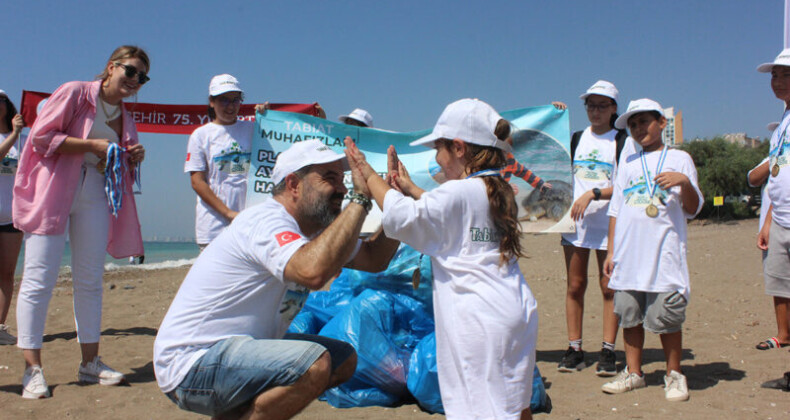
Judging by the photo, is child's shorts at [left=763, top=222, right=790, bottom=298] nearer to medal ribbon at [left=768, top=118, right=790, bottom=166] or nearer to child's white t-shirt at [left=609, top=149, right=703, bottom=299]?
medal ribbon at [left=768, top=118, right=790, bottom=166]

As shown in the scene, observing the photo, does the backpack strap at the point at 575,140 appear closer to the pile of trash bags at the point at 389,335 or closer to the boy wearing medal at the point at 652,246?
the boy wearing medal at the point at 652,246

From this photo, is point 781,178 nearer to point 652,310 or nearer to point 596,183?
point 596,183


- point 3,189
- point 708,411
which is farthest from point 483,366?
point 3,189

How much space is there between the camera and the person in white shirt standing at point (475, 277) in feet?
7.22

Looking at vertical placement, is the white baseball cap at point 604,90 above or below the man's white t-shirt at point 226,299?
above

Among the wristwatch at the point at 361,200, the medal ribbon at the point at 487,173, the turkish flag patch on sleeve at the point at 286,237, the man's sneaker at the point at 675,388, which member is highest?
the medal ribbon at the point at 487,173

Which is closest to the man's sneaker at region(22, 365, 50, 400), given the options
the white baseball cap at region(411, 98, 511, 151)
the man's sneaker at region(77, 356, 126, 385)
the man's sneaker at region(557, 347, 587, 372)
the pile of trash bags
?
the man's sneaker at region(77, 356, 126, 385)

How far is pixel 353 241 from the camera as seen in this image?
2.23 meters

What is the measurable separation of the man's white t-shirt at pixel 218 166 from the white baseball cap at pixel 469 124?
7.55ft

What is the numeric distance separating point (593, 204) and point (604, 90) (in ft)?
2.75

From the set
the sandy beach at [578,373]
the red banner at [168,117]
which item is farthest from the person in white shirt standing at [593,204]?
the red banner at [168,117]

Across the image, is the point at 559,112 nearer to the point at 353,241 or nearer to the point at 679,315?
the point at 679,315

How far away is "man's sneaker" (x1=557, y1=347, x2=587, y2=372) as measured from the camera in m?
4.24

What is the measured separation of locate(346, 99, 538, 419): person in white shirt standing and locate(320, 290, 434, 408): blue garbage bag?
121cm
